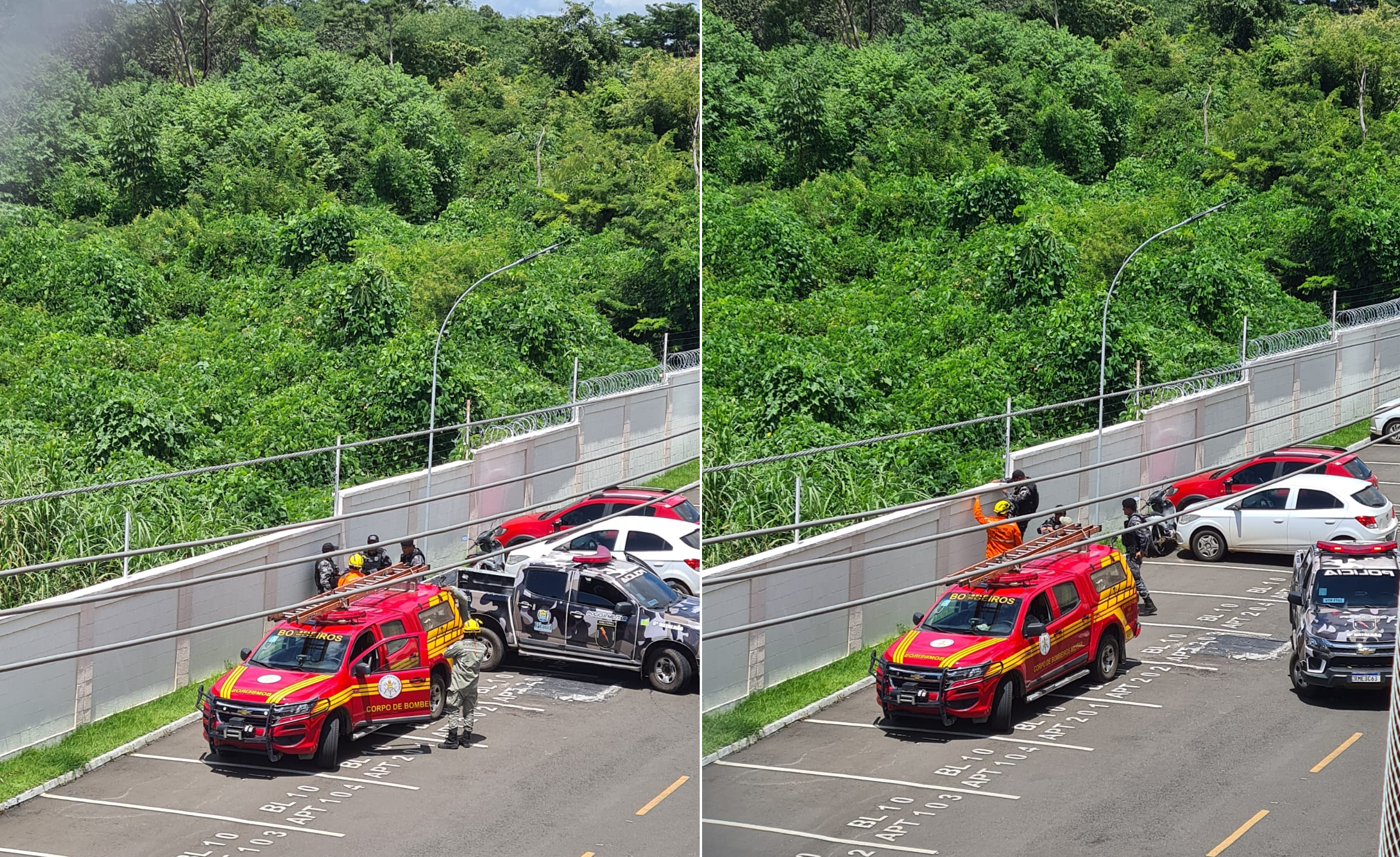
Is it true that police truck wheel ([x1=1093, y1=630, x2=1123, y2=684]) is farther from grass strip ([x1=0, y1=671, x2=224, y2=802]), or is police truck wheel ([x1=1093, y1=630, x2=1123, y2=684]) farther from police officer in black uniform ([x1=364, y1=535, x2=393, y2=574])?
grass strip ([x1=0, y1=671, x2=224, y2=802])

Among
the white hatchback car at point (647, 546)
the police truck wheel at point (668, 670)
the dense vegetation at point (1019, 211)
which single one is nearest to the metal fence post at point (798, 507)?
the dense vegetation at point (1019, 211)

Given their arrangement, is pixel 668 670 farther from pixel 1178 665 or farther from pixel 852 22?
pixel 852 22

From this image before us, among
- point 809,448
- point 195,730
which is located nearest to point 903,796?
point 809,448

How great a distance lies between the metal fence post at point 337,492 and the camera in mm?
4113

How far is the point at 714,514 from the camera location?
4.04 m

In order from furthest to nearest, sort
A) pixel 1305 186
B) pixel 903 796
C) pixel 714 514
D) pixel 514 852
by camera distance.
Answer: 1. pixel 514 852
2. pixel 714 514
3. pixel 903 796
4. pixel 1305 186

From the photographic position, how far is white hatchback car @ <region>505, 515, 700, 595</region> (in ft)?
14.3

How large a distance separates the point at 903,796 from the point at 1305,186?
5.71ft

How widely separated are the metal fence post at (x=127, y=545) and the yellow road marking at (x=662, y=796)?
5.79 feet

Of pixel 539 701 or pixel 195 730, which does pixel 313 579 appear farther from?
pixel 539 701

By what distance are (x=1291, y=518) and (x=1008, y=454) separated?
2.13ft

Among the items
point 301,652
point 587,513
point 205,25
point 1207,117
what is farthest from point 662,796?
point 205,25

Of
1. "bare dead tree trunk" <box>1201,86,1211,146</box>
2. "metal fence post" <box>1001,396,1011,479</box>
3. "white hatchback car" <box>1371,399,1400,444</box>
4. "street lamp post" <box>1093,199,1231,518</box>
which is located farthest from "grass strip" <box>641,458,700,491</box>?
"white hatchback car" <box>1371,399,1400,444</box>

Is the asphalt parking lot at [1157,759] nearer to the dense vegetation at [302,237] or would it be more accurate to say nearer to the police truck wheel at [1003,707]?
the police truck wheel at [1003,707]
